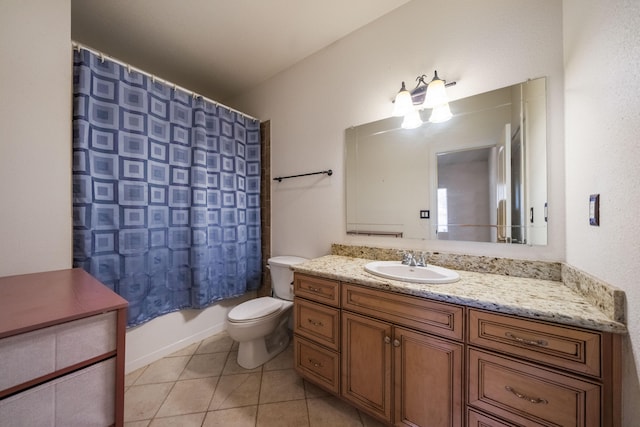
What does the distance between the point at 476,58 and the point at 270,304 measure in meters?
2.14

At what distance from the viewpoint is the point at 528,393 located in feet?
2.67

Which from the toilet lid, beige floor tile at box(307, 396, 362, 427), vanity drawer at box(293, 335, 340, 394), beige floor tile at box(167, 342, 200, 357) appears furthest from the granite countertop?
beige floor tile at box(167, 342, 200, 357)

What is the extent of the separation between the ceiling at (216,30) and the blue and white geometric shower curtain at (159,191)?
44 cm

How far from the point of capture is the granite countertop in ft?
2.46

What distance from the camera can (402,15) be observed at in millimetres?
1585

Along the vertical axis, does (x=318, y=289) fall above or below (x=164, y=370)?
above

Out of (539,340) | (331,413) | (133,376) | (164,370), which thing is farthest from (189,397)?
(539,340)

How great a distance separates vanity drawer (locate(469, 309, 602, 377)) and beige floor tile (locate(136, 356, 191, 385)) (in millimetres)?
1906

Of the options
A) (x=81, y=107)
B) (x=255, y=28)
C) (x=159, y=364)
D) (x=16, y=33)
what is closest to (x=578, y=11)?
(x=255, y=28)

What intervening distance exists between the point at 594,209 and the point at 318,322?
4.36 ft

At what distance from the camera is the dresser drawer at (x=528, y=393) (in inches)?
→ 28.9

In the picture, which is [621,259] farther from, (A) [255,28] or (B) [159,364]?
(B) [159,364]

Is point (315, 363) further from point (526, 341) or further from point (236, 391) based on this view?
point (526, 341)

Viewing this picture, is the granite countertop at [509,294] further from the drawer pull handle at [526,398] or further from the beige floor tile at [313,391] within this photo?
the beige floor tile at [313,391]
